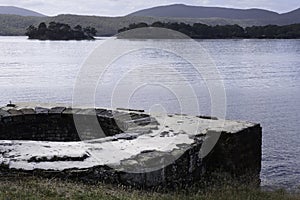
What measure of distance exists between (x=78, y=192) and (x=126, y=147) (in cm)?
203

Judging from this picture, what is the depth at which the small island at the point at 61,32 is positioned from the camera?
9688 cm

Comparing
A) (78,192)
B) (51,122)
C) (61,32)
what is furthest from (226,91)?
(61,32)

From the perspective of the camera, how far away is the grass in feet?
22.9

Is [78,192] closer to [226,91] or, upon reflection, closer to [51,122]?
[51,122]

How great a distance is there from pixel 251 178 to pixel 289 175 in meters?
3.06

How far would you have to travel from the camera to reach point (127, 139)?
9719 mm

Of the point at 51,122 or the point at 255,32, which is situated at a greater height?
the point at 255,32

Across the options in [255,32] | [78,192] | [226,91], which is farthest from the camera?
[255,32]

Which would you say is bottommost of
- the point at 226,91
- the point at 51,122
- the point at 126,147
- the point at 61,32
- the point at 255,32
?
the point at 226,91

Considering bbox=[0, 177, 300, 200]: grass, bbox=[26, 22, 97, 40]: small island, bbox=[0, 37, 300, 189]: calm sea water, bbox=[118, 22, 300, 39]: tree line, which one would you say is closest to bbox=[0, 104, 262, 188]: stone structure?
bbox=[0, 177, 300, 200]: grass

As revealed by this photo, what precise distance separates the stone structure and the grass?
11.1 inches

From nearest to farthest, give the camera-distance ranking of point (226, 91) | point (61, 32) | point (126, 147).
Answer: point (126, 147), point (226, 91), point (61, 32)

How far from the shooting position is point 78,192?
23.7ft

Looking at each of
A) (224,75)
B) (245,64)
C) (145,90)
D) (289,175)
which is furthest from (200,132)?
(245,64)
